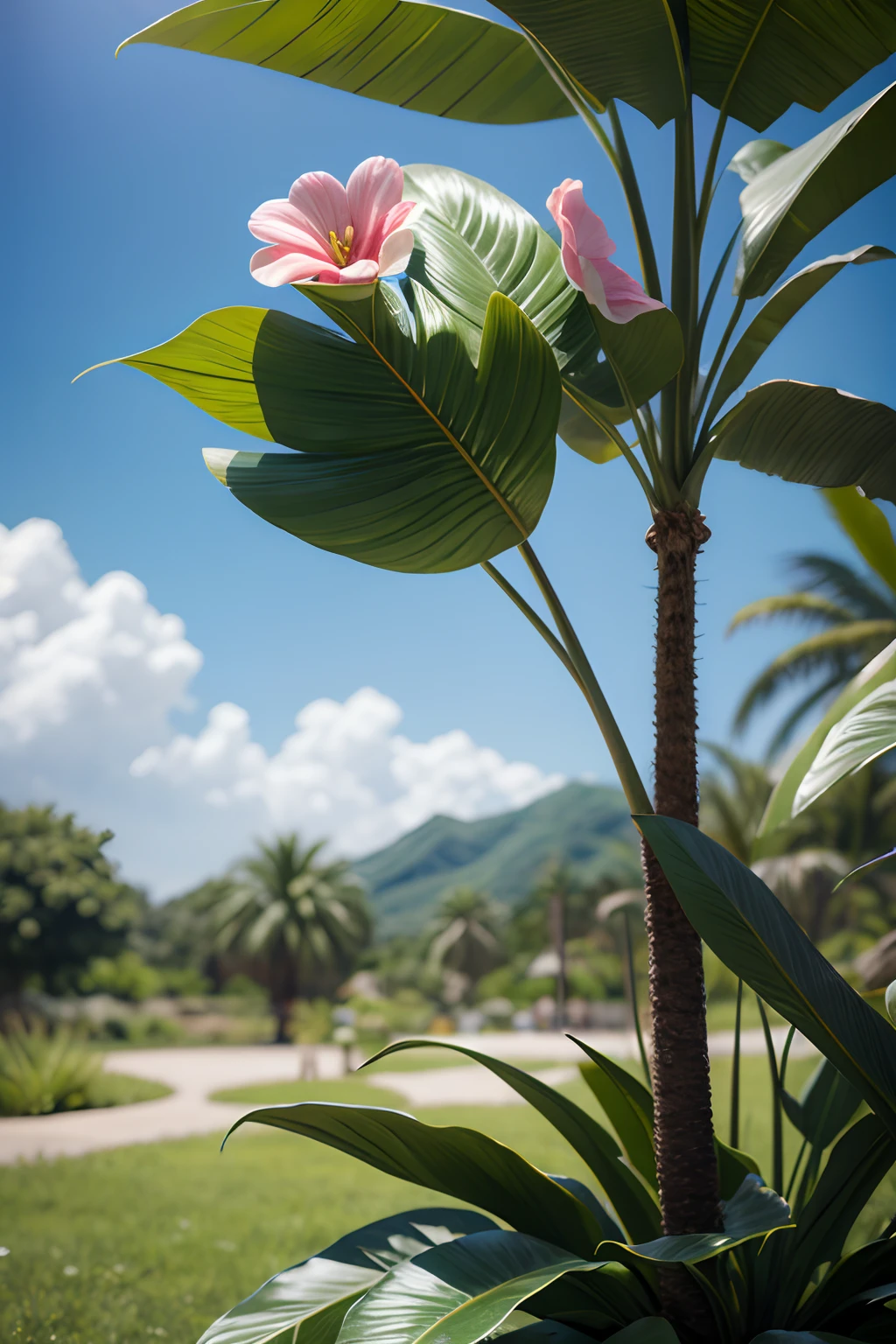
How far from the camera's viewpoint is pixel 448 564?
93cm

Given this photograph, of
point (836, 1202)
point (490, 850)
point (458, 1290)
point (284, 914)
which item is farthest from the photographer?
point (490, 850)

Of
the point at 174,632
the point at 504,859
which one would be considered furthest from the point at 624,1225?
the point at 504,859

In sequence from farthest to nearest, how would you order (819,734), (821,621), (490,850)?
1. (490,850)
2. (821,621)
3. (819,734)

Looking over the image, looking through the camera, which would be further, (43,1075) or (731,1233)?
(43,1075)

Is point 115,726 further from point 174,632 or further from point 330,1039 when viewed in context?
point 330,1039

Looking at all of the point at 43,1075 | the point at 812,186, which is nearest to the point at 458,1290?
the point at 812,186

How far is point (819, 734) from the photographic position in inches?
51.5

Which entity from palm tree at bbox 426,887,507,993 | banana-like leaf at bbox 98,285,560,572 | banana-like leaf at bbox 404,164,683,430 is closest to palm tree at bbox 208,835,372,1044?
palm tree at bbox 426,887,507,993

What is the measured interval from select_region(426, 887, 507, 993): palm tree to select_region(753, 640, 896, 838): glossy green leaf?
60.5 feet

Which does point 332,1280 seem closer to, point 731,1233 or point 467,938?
point 731,1233

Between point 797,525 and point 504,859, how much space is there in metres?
31.3

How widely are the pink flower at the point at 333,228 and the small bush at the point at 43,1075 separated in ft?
21.4

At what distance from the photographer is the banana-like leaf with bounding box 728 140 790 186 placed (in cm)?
145

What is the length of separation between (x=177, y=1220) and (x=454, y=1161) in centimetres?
292
